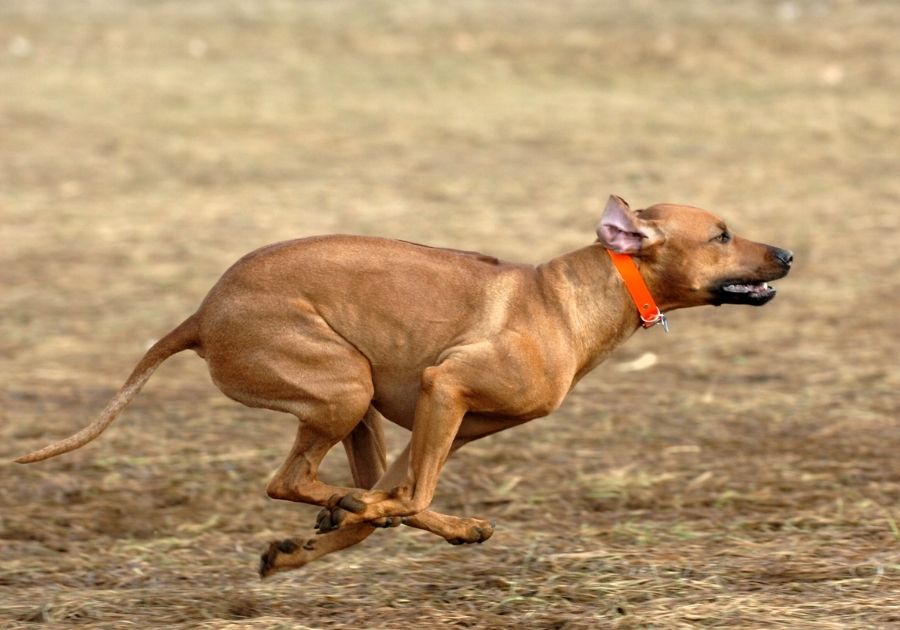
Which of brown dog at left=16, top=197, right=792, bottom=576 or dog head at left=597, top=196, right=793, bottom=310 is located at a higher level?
dog head at left=597, top=196, right=793, bottom=310

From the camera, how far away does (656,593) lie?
593 cm

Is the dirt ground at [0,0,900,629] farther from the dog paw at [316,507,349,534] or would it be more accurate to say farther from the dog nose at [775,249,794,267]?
the dog nose at [775,249,794,267]

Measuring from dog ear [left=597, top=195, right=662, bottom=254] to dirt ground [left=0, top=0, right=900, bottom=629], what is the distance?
127 cm

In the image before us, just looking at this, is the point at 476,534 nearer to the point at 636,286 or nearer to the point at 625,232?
the point at 636,286

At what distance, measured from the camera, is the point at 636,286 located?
20.1ft

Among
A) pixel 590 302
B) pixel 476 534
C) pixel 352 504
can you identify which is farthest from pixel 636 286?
pixel 352 504

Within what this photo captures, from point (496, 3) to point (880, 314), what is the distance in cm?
1259

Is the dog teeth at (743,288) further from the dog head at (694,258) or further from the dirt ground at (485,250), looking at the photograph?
the dirt ground at (485,250)

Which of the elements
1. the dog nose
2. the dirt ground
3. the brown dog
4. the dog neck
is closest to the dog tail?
the brown dog

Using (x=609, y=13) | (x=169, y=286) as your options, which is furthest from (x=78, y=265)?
(x=609, y=13)

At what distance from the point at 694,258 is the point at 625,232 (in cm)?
29

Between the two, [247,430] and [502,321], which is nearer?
[502,321]

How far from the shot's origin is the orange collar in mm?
6117

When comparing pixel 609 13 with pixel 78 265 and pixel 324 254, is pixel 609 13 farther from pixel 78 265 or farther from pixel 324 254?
pixel 324 254
